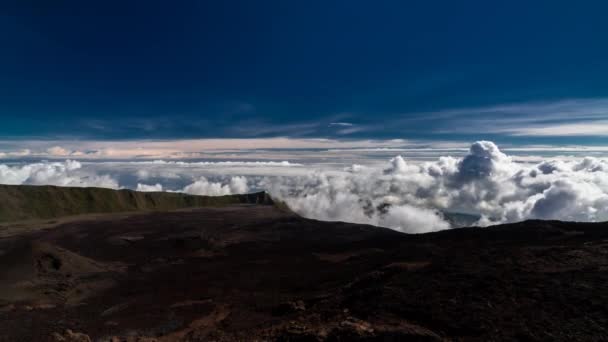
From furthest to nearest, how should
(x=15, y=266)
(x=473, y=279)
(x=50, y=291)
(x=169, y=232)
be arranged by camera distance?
(x=169, y=232)
(x=15, y=266)
(x=50, y=291)
(x=473, y=279)

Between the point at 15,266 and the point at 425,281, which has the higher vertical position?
the point at 425,281

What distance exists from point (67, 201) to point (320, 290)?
5965 inches

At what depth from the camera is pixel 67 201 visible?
141m

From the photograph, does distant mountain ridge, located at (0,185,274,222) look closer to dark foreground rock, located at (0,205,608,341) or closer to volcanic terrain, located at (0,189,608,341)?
dark foreground rock, located at (0,205,608,341)

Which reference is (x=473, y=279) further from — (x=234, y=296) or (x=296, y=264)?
(x=296, y=264)

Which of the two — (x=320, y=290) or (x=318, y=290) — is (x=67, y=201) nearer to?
(x=318, y=290)

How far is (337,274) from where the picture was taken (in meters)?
37.8

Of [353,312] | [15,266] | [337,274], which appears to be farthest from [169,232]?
[353,312]

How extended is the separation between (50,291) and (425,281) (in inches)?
1603

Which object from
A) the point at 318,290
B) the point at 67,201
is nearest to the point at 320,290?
the point at 318,290

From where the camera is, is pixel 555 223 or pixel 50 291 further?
pixel 555 223

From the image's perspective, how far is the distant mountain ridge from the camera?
410ft

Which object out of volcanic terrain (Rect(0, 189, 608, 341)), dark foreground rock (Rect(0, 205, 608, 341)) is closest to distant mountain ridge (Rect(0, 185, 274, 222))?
dark foreground rock (Rect(0, 205, 608, 341))

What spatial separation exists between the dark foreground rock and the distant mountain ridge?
75.8 m
